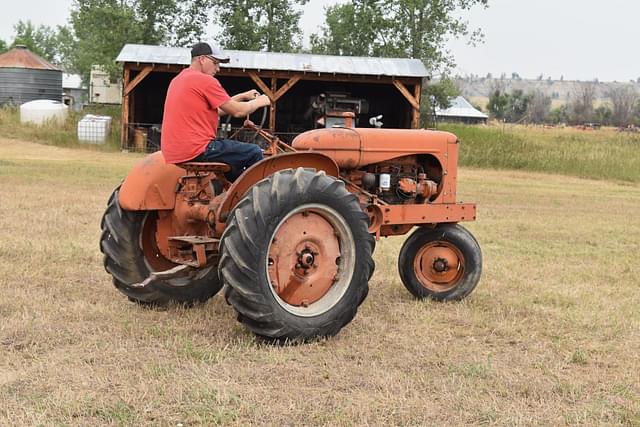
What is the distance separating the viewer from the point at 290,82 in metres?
26.0

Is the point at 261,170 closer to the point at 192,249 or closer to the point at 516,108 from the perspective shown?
the point at 192,249

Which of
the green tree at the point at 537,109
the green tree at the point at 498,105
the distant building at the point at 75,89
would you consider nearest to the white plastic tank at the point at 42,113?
the distant building at the point at 75,89

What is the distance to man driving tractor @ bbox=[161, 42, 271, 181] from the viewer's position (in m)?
4.96

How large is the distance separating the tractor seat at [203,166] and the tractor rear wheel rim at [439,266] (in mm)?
2024

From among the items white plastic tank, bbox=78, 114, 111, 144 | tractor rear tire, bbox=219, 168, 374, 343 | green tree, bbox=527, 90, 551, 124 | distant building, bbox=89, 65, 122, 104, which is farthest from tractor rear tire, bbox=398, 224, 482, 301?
green tree, bbox=527, 90, 551, 124

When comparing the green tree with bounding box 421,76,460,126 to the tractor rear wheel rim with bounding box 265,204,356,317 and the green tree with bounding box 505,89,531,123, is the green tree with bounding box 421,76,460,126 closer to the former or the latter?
the tractor rear wheel rim with bounding box 265,204,356,317

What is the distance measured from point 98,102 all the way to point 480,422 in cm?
4042

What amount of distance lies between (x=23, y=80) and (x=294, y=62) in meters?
18.6

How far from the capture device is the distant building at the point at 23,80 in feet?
127

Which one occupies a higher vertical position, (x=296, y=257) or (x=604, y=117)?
(x=604, y=117)

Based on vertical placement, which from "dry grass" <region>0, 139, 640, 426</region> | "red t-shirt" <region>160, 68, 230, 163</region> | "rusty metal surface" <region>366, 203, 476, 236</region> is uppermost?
"red t-shirt" <region>160, 68, 230, 163</region>

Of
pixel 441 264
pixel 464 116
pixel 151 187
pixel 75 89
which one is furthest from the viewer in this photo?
pixel 464 116

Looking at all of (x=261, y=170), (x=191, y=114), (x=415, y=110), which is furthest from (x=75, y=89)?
(x=261, y=170)

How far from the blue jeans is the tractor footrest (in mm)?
526
